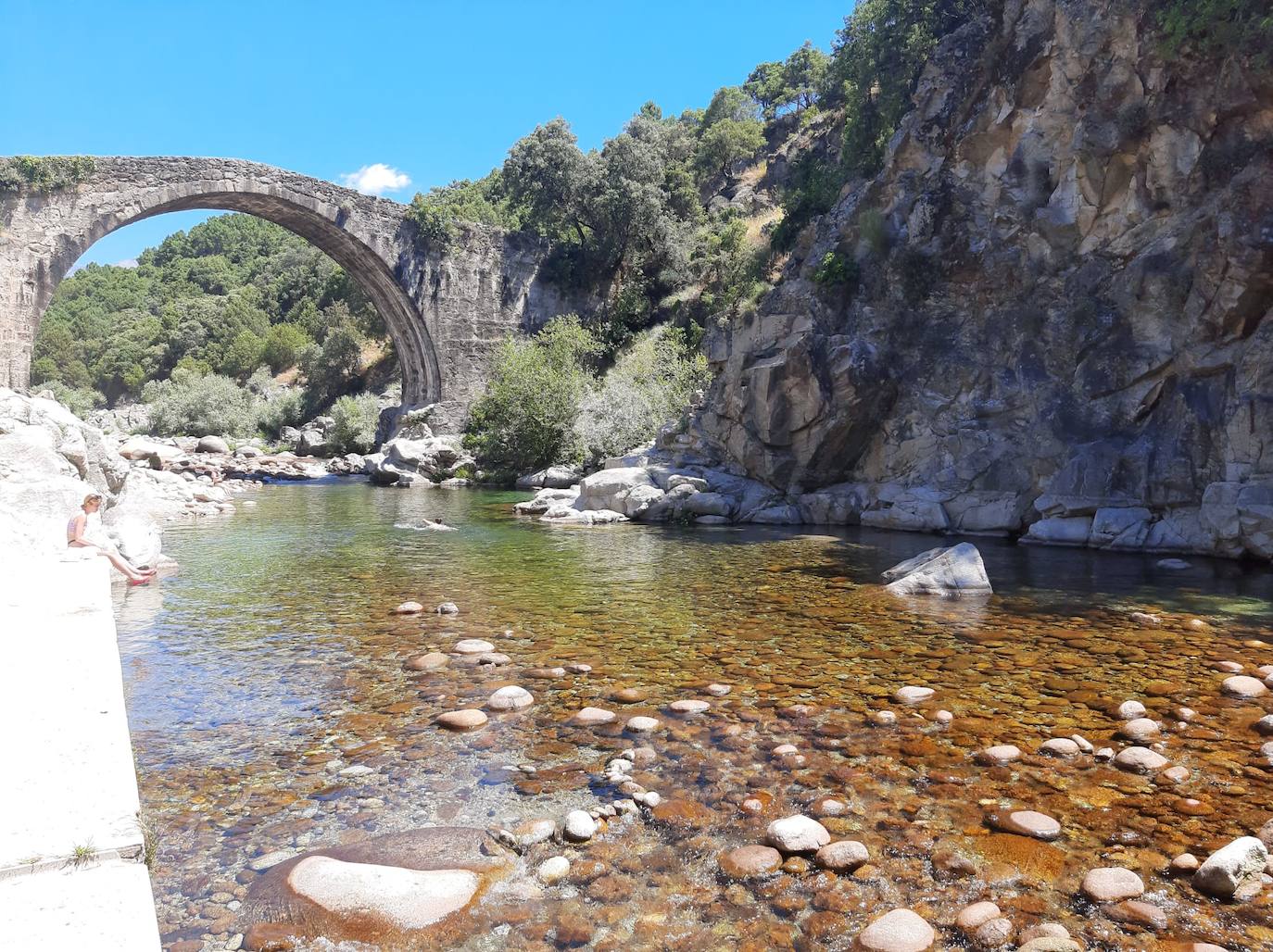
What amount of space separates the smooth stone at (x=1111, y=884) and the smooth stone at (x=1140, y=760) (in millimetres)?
1112

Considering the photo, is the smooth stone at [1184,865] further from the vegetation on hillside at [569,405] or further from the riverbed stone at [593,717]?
the vegetation on hillside at [569,405]

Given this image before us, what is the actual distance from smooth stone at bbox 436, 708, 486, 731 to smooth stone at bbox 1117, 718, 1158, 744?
362cm

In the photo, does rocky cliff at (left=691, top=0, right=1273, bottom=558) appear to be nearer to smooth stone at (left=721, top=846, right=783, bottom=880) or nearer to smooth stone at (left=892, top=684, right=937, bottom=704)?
smooth stone at (left=892, top=684, right=937, bottom=704)

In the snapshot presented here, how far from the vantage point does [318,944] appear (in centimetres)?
280

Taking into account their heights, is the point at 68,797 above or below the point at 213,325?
below

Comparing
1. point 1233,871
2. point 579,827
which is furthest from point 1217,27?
point 579,827

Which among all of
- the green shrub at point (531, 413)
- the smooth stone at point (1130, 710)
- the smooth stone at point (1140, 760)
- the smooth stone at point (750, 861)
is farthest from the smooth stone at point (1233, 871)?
the green shrub at point (531, 413)

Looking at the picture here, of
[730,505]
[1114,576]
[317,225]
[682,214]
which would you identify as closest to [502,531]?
[730,505]

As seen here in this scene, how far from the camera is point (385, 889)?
305 cm

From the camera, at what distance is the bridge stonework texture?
2205cm

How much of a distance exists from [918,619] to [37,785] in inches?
264

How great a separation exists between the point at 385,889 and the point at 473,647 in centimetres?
343

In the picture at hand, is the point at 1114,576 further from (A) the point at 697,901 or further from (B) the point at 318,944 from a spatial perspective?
(B) the point at 318,944

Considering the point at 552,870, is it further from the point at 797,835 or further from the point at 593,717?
the point at 593,717
